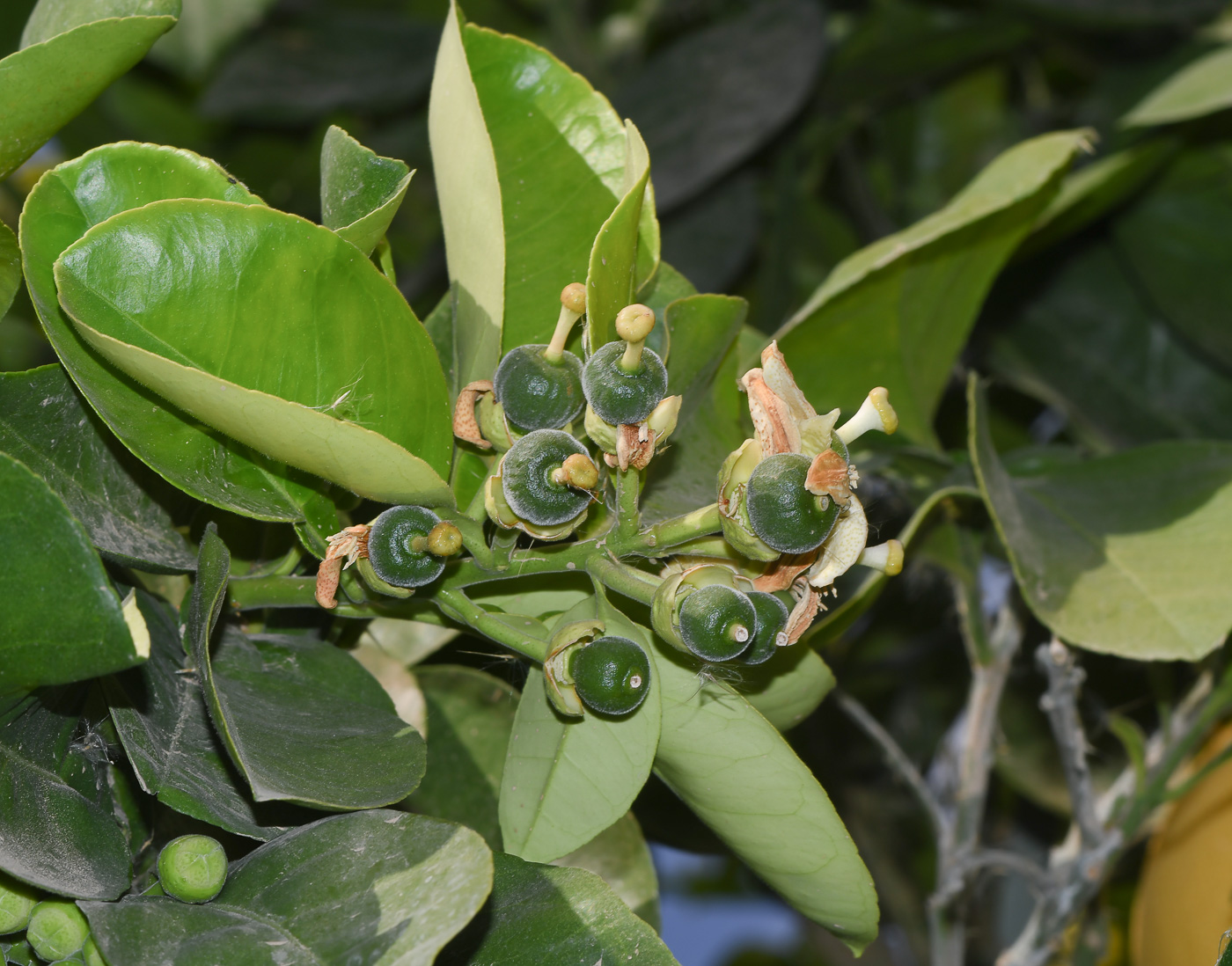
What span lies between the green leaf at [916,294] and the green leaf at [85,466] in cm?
37

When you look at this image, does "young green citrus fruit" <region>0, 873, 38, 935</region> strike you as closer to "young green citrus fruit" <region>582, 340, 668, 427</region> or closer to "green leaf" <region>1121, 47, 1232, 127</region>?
"young green citrus fruit" <region>582, 340, 668, 427</region>

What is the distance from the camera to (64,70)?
42 cm

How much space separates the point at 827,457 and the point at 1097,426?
81cm

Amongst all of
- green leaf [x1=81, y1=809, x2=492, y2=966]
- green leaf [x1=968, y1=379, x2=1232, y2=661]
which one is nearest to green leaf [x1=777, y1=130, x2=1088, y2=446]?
green leaf [x1=968, y1=379, x2=1232, y2=661]

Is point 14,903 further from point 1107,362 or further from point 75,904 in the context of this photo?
point 1107,362

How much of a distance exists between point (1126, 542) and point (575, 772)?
1.36 ft

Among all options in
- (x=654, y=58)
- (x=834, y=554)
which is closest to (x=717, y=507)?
(x=834, y=554)

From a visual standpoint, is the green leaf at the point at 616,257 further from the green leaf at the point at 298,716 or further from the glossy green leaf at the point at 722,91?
the glossy green leaf at the point at 722,91

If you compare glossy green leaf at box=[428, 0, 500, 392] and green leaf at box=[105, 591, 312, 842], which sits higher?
glossy green leaf at box=[428, 0, 500, 392]

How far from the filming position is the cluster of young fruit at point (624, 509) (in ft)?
1.22

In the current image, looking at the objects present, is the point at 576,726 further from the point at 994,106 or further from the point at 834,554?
the point at 994,106

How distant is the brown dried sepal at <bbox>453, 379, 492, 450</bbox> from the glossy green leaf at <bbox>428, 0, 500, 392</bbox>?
0.01 metres

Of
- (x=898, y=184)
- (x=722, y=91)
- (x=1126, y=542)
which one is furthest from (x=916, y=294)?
(x=898, y=184)

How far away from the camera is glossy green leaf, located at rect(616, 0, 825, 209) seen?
1065 millimetres
